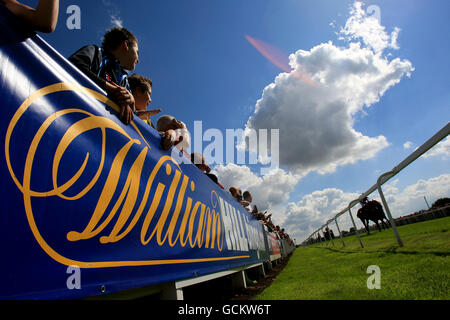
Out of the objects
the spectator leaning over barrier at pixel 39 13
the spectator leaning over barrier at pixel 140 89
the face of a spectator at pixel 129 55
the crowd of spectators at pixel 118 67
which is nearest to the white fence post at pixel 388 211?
the crowd of spectators at pixel 118 67

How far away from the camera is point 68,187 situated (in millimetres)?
1033

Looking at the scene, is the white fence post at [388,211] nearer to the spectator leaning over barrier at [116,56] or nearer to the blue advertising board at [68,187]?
the blue advertising board at [68,187]

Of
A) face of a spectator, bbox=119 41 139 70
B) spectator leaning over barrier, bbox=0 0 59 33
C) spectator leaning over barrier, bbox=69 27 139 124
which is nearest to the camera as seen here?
spectator leaning over barrier, bbox=0 0 59 33

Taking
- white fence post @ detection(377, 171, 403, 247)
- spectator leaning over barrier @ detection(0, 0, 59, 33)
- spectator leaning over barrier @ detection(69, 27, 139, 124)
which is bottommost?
white fence post @ detection(377, 171, 403, 247)

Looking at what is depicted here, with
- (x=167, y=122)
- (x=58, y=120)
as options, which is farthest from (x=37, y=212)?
(x=167, y=122)

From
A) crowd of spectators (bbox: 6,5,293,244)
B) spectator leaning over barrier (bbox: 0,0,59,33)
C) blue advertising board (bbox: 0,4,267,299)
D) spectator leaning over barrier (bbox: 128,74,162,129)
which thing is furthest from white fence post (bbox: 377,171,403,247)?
spectator leaning over barrier (bbox: 0,0,59,33)

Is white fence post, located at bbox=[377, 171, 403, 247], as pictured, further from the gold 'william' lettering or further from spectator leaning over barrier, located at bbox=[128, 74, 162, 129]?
spectator leaning over barrier, located at bbox=[128, 74, 162, 129]

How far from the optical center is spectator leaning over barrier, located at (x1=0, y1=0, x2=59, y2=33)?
97 cm

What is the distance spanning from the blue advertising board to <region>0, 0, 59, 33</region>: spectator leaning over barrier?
5 cm

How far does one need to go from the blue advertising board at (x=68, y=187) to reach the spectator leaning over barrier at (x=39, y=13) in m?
0.05

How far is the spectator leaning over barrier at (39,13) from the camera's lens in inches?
38.1

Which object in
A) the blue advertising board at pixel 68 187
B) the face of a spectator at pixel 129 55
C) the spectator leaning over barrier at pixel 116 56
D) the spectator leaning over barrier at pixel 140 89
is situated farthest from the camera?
the spectator leaning over barrier at pixel 140 89

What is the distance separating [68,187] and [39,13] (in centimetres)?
84
